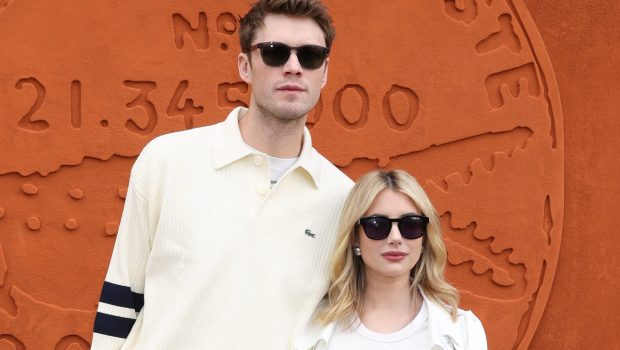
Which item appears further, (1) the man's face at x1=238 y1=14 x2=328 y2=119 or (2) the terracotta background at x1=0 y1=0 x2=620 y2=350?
(2) the terracotta background at x1=0 y1=0 x2=620 y2=350

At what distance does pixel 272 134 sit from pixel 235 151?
0.10m

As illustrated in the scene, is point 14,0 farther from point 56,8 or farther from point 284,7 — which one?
point 284,7

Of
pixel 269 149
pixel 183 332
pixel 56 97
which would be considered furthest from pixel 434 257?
pixel 56 97

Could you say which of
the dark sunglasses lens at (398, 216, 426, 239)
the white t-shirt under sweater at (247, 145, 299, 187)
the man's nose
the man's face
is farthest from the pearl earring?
the man's nose

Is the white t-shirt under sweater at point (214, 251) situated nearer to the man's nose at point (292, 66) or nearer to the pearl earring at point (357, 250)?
the pearl earring at point (357, 250)

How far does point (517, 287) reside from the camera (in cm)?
417

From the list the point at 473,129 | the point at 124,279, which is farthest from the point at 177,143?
the point at 473,129

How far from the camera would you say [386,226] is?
2.38 meters

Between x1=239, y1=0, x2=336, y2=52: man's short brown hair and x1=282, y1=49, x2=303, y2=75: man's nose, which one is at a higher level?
x1=239, y1=0, x2=336, y2=52: man's short brown hair

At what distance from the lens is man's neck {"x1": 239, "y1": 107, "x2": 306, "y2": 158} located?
2334mm

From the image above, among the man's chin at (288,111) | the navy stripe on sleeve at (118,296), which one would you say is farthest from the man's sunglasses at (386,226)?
the navy stripe on sleeve at (118,296)

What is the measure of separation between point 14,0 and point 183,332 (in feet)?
6.82

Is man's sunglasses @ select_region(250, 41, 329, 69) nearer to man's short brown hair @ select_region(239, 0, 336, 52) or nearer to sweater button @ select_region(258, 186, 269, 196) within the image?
man's short brown hair @ select_region(239, 0, 336, 52)

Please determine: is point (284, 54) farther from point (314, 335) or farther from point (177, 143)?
point (314, 335)
